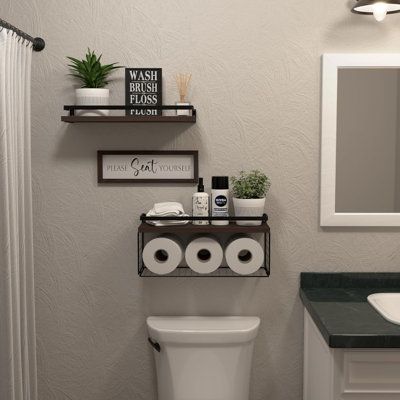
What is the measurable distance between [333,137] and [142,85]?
75 centimetres

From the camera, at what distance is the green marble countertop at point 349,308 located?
188 cm

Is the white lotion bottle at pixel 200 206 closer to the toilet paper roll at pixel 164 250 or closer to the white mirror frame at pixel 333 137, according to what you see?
the toilet paper roll at pixel 164 250

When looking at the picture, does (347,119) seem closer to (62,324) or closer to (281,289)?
(281,289)

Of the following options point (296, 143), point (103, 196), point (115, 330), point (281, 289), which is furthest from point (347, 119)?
point (115, 330)

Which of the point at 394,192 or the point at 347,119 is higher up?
the point at 347,119

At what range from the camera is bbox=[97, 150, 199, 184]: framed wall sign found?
2.40 meters

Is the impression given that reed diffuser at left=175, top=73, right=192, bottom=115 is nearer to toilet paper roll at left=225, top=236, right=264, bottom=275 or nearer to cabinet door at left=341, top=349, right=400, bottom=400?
toilet paper roll at left=225, top=236, right=264, bottom=275

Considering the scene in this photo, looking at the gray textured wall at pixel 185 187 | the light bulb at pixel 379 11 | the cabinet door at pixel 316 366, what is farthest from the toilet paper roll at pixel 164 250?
the light bulb at pixel 379 11

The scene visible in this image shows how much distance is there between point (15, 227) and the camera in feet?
6.25

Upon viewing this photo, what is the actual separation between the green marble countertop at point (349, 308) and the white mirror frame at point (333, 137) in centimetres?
21

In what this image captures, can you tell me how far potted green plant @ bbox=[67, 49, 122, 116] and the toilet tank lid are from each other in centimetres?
83

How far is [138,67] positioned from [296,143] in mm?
672

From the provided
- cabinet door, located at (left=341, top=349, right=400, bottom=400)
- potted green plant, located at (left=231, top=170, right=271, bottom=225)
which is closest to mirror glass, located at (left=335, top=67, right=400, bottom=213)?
potted green plant, located at (left=231, top=170, right=271, bottom=225)

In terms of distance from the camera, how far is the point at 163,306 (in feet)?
8.07
